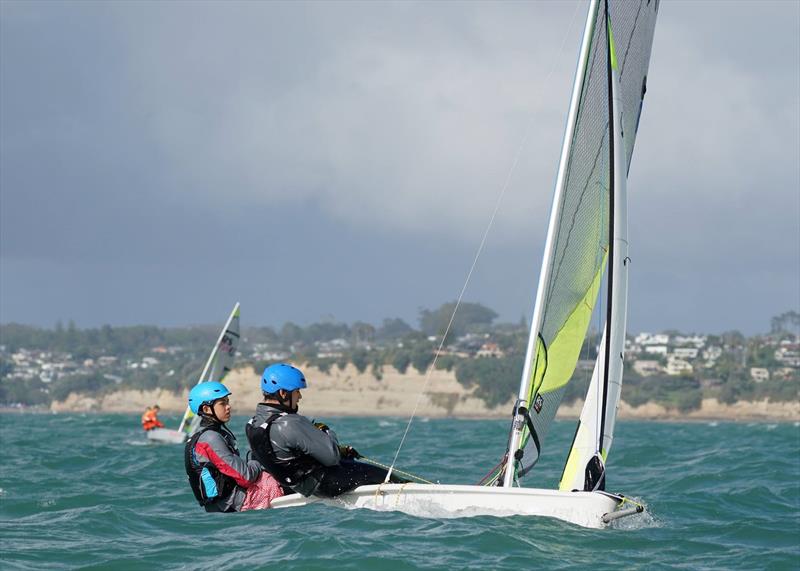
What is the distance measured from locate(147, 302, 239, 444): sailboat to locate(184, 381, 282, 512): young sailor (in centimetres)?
2021

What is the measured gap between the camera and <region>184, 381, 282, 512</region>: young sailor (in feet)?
29.4

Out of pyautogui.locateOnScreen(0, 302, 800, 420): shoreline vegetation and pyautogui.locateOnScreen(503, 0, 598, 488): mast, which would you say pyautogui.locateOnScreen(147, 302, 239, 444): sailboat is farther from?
pyautogui.locateOnScreen(0, 302, 800, 420): shoreline vegetation

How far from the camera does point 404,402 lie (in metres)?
116

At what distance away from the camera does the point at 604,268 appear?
34.3 ft

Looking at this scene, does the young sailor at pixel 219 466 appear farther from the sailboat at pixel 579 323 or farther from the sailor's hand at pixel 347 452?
the sailor's hand at pixel 347 452

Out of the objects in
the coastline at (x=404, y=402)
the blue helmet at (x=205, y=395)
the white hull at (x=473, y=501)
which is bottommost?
the coastline at (x=404, y=402)

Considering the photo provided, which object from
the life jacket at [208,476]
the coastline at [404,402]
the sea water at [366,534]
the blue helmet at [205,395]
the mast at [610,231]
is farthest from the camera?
the coastline at [404,402]

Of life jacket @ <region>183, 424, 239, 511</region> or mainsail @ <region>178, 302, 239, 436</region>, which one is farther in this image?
mainsail @ <region>178, 302, 239, 436</region>

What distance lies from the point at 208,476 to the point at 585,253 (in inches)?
141

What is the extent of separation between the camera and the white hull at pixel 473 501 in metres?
8.80

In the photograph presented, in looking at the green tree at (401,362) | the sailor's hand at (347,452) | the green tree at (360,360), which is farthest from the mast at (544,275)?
the green tree at (401,362)

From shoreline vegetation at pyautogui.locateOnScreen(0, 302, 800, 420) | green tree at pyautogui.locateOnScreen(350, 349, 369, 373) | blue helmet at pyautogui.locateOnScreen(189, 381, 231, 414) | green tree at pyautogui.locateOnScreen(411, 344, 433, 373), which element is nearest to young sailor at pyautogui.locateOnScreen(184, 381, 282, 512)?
blue helmet at pyautogui.locateOnScreen(189, 381, 231, 414)

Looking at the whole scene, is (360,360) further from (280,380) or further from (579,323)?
(280,380)

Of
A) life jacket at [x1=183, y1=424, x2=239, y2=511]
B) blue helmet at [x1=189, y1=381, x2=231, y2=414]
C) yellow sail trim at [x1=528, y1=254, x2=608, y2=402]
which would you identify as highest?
yellow sail trim at [x1=528, y1=254, x2=608, y2=402]
